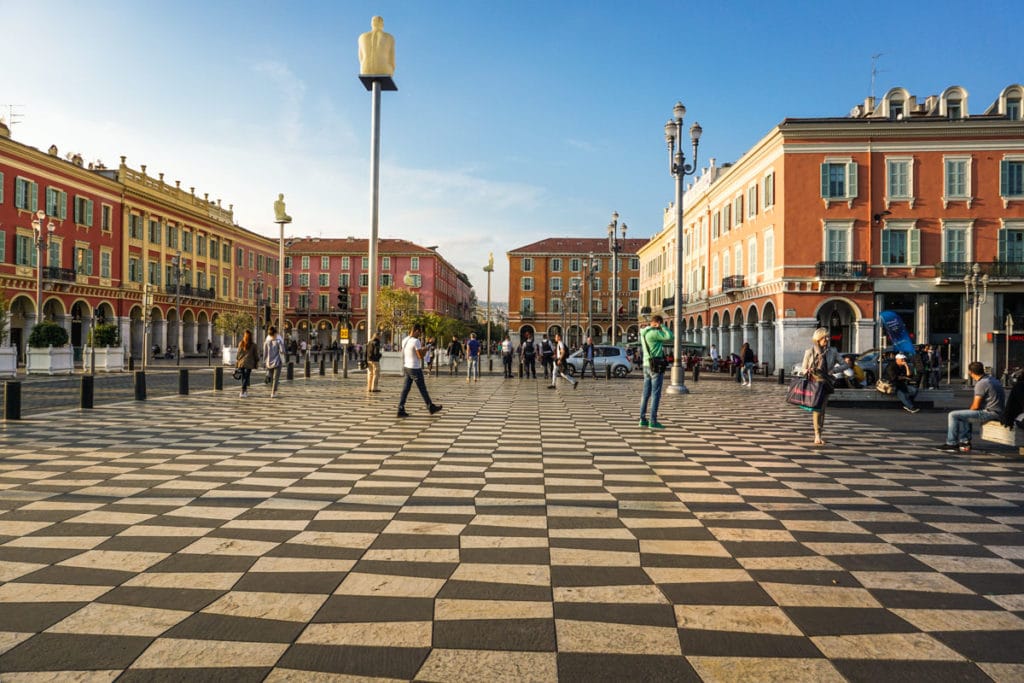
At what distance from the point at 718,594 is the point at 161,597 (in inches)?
121

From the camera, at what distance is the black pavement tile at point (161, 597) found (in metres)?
3.75

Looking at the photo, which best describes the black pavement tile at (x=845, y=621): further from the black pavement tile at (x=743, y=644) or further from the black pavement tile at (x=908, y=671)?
the black pavement tile at (x=908, y=671)

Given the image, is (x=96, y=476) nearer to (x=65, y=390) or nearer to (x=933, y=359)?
(x=65, y=390)

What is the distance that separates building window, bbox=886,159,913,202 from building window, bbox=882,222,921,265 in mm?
1622

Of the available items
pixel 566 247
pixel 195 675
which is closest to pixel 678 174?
pixel 195 675

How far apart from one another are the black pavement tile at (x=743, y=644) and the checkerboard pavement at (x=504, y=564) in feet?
0.04

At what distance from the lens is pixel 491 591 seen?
13.2 feet

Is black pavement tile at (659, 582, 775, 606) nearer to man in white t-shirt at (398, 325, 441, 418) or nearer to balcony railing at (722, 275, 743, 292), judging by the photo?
man in white t-shirt at (398, 325, 441, 418)

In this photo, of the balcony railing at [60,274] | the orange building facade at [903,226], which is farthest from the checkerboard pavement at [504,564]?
the balcony railing at [60,274]

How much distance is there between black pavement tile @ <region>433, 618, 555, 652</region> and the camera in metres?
3.27

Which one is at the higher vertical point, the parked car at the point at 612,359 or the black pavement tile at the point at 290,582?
the parked car at the point at 612,359

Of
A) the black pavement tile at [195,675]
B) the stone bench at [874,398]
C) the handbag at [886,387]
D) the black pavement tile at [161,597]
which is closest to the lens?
the black pavement tile at [195,675]

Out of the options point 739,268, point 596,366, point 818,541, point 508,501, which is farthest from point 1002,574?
point 739,268

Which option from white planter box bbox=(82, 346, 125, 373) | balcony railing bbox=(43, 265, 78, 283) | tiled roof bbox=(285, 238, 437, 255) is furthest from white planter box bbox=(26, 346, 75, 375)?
tiled roof bbox=(285, 238, 437, 255)
